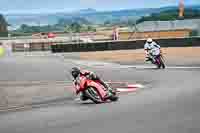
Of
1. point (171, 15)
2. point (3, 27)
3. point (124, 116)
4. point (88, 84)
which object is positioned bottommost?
point (124, 116)

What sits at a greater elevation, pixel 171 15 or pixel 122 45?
pixel 171 15

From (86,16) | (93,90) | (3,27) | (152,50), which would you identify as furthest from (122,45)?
(86,16)

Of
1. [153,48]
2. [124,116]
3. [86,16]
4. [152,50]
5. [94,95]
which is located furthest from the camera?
[86,16]

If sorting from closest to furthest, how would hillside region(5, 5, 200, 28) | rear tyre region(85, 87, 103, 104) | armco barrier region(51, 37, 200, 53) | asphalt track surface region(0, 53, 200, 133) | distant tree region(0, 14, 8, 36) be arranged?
asphalt track surface region(0, 53, 200, 133), rear tyre region(85, 87, 103, 104), armco barrier region(51, 37, 200, 53), distant tree region(0, 14, 8, 36), hillside region(5, 5, 200, 28)

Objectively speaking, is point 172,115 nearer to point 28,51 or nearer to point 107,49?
point 107,49

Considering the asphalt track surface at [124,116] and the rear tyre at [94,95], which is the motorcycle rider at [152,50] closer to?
the asphalt track surface at [124,116]

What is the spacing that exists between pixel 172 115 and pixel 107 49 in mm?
34878

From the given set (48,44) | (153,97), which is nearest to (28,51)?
(48,44)

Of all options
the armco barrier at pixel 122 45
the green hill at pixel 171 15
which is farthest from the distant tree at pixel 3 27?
the armco barrier at pixel 122 45

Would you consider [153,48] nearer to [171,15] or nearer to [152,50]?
[152,50]

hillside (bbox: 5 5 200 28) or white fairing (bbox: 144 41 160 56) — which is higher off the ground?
hillside (bbox: 5 5 200 28)

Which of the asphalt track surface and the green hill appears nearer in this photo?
the asphalt track surface

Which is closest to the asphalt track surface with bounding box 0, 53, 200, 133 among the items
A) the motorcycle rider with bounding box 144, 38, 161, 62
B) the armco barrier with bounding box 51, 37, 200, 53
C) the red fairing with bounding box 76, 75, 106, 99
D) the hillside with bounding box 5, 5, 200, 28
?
the red fairing with bounding box 76, 75, 106, 99

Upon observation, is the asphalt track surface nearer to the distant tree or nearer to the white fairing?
the white fairing
